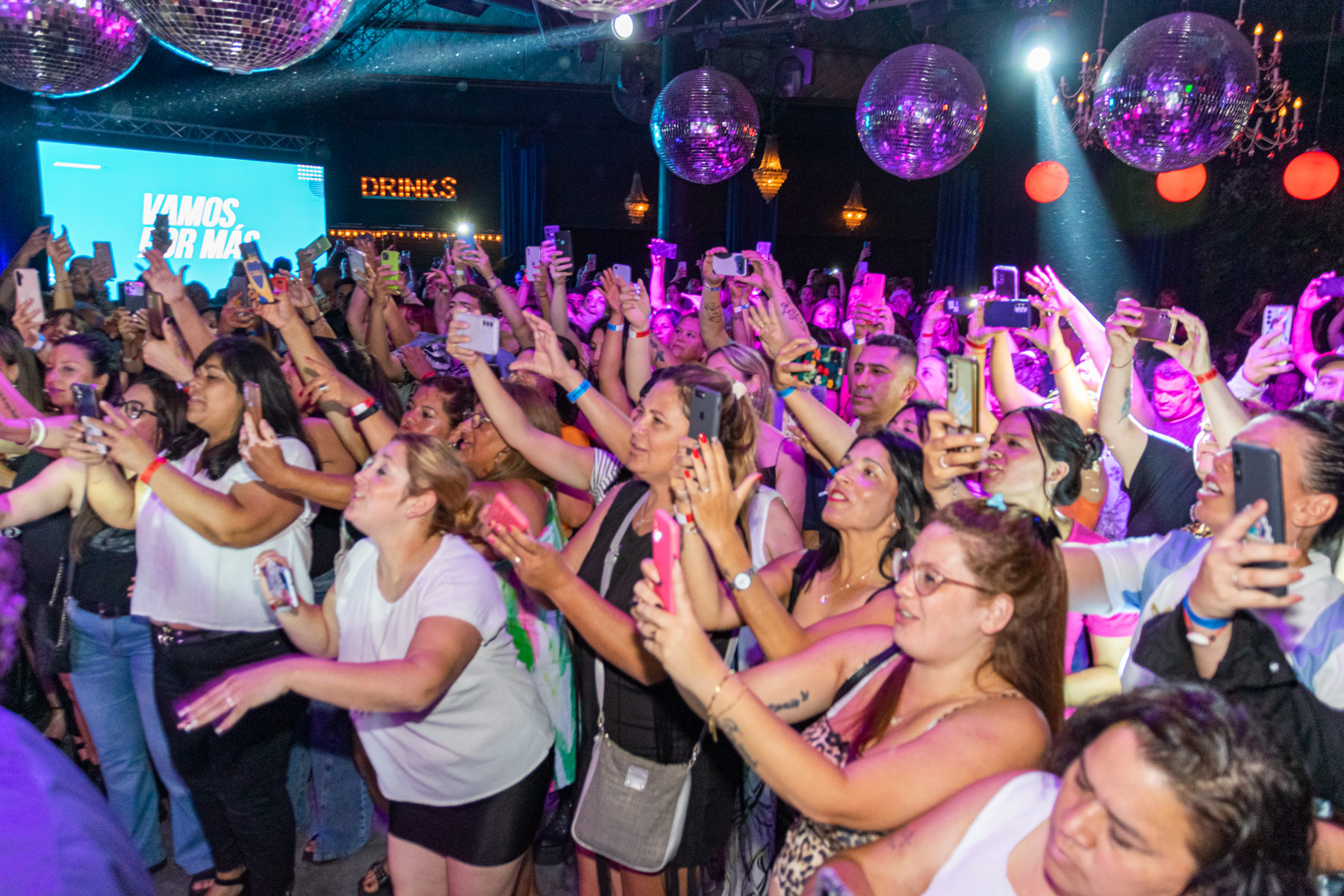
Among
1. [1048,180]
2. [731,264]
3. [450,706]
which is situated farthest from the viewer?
[1048,180]

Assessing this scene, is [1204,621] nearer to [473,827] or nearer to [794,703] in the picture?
[794,703]

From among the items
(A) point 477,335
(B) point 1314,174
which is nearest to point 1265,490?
(A) point 477,335

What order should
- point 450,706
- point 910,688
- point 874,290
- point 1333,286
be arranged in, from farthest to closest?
point 874,290 → point 1333,286 → point 450,706 → point 910,688

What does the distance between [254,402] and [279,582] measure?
717 millimetres

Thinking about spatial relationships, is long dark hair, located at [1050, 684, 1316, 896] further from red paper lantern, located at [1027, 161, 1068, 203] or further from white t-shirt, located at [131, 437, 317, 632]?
red paper lantern, located at [1027, 161, 1068, 203]

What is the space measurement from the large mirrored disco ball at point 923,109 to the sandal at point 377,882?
3.46 m

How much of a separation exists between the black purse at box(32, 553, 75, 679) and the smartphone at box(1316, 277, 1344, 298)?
467cm

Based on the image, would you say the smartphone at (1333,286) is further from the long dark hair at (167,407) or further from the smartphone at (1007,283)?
the long dark hair at (167,407)

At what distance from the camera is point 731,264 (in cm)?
389

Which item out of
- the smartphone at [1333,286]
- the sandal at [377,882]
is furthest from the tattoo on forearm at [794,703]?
the smartphone at [1333,286]

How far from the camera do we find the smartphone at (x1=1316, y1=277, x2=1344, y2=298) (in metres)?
3.64

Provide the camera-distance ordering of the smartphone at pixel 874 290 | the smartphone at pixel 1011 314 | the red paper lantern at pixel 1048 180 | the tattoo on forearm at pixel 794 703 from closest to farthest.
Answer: the tattoo on forearm at pixel 794 703
the smartphone at pixel 1011 314
the smartphone at pixel 874 290
the red paper lantern at pixel 1048 180

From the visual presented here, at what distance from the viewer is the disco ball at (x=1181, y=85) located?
343cm

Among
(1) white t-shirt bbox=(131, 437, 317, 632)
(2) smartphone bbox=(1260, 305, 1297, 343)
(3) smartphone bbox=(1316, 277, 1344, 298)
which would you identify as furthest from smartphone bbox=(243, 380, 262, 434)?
(3) smartphone bbox=(1316, 277, 1344, 298)
